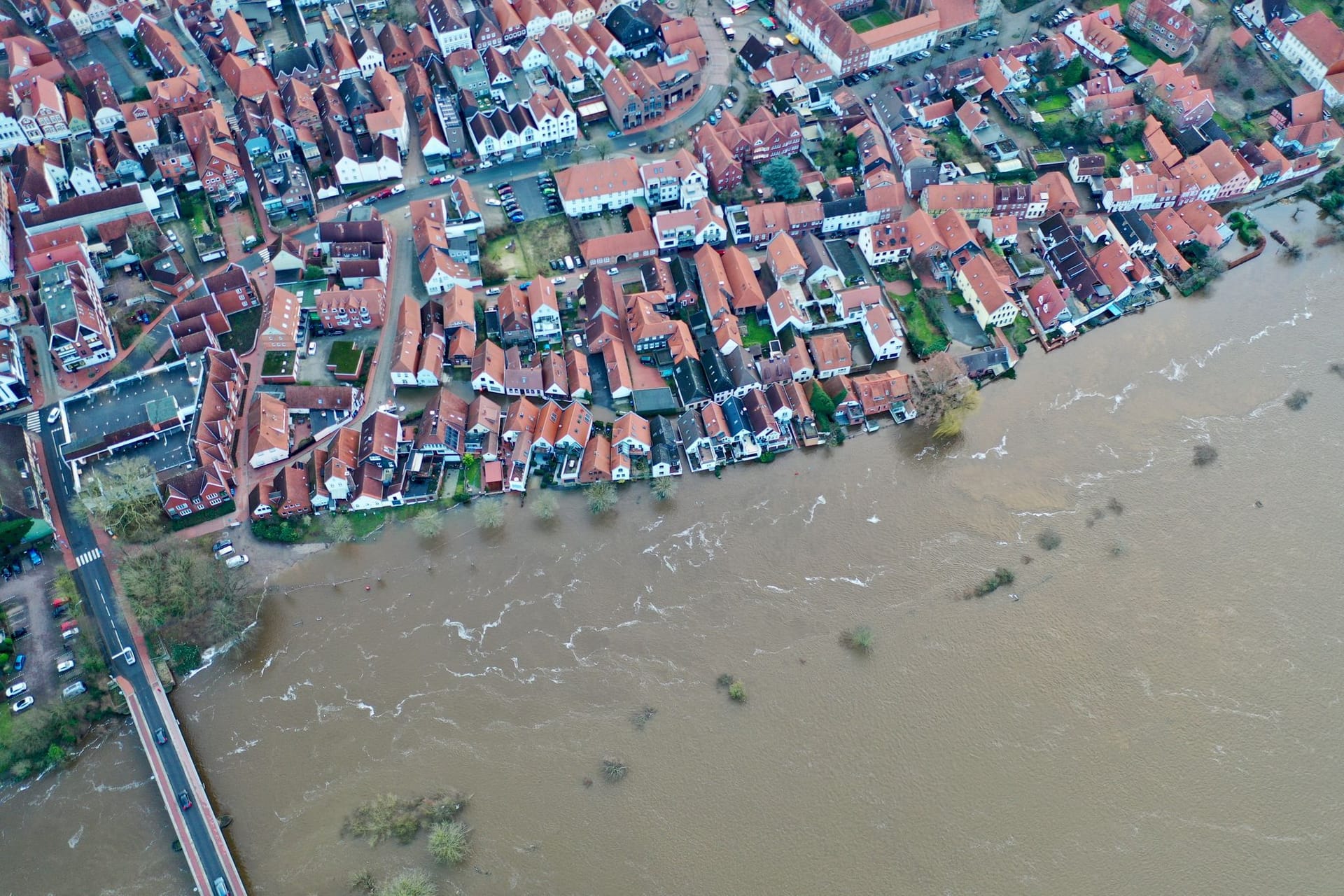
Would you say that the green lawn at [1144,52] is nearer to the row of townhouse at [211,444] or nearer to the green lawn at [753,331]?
the green lawn at [753,331]

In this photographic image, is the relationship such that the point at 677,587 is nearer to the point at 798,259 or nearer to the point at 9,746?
the point at 798,259

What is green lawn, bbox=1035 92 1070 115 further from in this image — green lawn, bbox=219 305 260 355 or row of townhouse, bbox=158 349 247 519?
row of townhouse, bbox=158 349 247 519

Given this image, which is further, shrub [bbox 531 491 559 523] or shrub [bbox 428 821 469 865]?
shrub [bbox 531 491 559 523]

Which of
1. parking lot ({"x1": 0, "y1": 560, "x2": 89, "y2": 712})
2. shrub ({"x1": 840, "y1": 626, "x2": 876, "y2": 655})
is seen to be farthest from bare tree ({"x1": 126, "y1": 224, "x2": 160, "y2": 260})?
shrub ({"x1": 840, "y1": 626, "x2": 876, "y2": 655})

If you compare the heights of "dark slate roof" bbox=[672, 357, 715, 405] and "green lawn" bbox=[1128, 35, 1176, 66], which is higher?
"green lawn" bbox=[1128, 35, 1176, 66]

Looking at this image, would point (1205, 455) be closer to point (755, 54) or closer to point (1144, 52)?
point (1144, 52)

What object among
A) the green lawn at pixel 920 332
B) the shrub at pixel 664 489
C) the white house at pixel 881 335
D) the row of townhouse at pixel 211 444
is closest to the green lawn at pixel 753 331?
the white house at pixel 881 335
